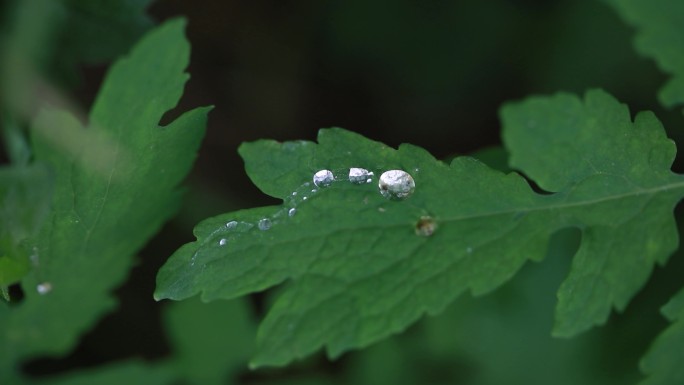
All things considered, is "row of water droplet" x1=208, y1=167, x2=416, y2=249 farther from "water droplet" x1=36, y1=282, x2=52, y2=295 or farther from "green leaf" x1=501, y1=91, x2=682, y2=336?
"water droplet" x1=36, y1=282, x2=52, y2=295

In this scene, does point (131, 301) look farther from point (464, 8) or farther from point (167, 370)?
point (464, 8)

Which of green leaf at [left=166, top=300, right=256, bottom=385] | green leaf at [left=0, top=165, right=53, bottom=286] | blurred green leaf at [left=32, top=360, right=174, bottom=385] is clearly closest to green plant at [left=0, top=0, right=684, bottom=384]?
green leaf at [left=0, top=165, right=53, bottom=286]

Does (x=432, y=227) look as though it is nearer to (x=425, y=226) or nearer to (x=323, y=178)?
(x=425, y=226)

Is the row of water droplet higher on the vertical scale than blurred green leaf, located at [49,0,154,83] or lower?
lower

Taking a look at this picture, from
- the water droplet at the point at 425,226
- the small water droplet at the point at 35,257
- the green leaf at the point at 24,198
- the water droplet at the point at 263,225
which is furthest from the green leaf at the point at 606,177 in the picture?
the small water droplet at the point at 35,257

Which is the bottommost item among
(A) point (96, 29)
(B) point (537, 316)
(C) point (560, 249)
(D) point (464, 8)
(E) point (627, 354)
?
(E) point (627, 354)

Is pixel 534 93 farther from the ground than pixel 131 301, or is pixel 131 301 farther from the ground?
pixel 534 93

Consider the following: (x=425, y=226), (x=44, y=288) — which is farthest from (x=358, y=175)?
(x=44, y=288)

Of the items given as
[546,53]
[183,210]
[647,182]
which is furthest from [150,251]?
[647,182]
